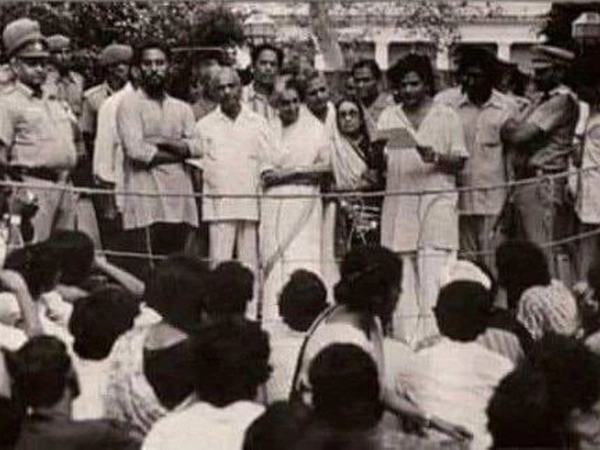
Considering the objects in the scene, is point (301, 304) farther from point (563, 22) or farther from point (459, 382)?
point (563, 22)

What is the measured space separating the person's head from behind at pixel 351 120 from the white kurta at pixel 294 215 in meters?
0.14

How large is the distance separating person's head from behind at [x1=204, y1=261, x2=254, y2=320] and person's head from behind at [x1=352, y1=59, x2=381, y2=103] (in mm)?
1994

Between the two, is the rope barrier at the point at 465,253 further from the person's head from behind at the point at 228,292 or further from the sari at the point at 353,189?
the person's head from behind at the point at 228,292

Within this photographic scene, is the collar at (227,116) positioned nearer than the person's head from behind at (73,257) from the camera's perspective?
No

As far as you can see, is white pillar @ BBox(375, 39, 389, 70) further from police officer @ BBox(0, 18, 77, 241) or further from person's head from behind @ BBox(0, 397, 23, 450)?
person's head from behind @ BBox(0, 397, 23, 450)

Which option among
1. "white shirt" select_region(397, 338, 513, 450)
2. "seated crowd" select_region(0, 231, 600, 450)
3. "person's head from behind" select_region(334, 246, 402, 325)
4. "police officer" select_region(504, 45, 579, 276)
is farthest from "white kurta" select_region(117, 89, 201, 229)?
"white shirt" select_region(397, 338, 513, 450)

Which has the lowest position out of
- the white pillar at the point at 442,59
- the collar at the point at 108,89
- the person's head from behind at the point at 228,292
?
the person's head from behind at the point at 228,292

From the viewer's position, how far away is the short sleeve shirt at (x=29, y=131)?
582 cm

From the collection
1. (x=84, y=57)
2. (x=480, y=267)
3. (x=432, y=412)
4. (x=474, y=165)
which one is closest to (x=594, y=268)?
(x=480, y=267)

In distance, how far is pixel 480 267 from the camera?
561cm

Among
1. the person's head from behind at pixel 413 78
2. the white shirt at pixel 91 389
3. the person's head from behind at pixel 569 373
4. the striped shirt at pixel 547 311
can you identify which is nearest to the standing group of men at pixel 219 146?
the person's head from behind at pixel 413 78

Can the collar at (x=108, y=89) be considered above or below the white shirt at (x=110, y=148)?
above

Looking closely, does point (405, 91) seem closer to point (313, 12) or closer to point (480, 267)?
point (480, 267)

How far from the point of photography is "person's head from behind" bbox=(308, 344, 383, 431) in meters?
3.27
